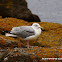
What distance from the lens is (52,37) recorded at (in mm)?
9789

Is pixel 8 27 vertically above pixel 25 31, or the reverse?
pixel 25 31

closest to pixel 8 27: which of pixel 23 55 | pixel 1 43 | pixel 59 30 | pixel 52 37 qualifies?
pixel 52 37

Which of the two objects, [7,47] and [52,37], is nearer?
[7,47]

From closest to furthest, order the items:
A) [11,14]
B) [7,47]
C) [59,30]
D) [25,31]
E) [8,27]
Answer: [7,47] < [25,31] < [8,27] < [59,30] < [11,14]

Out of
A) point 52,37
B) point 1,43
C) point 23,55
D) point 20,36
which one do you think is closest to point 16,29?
point 20,36

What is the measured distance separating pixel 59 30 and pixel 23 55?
591cm

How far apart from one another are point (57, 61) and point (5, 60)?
4.46 ft

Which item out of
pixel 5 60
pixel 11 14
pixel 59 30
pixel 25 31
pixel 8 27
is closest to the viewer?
pixel 5 60

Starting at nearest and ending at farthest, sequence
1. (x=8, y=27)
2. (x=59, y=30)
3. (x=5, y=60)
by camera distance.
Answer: (x=5, y=60) < (x=8, y=27) < (x=59, y=30)

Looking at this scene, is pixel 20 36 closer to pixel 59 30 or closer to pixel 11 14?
pixel 59 30

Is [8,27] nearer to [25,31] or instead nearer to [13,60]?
[25,31]

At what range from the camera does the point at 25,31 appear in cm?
711

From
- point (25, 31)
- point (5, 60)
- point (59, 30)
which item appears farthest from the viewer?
point (59, 30)

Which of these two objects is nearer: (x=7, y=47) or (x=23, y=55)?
(x=23, y=55)
